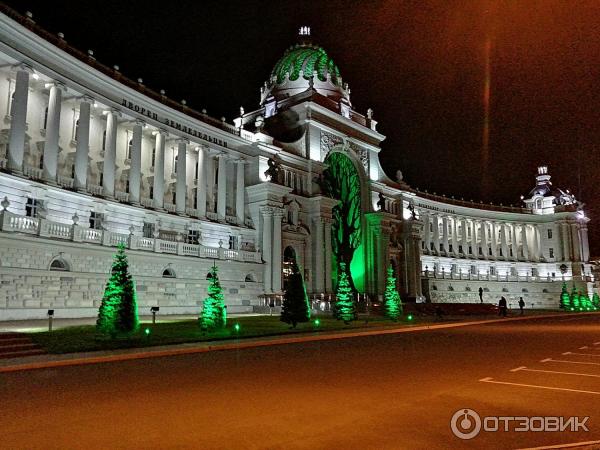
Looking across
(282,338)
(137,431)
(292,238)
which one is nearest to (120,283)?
(282,338)

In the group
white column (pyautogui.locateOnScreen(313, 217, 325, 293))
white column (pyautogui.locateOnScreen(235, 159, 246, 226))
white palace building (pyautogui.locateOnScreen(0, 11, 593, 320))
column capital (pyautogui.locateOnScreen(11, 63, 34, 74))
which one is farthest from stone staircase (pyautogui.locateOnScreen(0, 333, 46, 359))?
white column (pyautogui.locateOnScreen(313, 217, 325, 293))

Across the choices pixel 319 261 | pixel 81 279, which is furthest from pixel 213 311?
pixel 319 261

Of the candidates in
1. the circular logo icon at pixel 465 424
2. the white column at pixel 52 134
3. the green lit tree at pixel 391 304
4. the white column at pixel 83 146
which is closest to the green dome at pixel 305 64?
the white column at pixel 83 146

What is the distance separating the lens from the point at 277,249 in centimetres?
5278

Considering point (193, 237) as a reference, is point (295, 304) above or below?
below

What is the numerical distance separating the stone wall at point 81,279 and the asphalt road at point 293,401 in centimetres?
1657

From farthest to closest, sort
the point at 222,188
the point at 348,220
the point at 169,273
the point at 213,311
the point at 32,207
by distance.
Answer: the point at 348,220 < the point at 222,188 < the point at 169,273 < the point at 32,207 < the point at 213,311

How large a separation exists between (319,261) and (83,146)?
29.6 m

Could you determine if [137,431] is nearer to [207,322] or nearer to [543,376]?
[543,376]

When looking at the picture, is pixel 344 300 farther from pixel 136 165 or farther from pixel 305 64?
pixel 305 64

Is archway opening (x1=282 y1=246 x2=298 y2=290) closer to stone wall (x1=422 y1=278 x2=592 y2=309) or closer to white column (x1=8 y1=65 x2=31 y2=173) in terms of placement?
white column (x1=8 y1=65 x2=31 y2=173)

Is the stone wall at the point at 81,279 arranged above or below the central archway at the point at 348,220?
below

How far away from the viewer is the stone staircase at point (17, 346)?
18334 mm

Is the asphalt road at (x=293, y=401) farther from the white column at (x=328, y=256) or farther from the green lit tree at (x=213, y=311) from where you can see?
the white column at (x=328, y=256)
